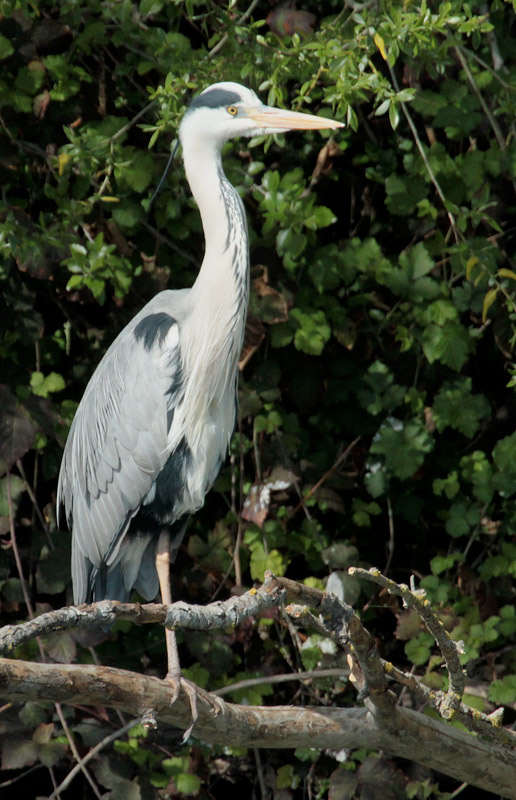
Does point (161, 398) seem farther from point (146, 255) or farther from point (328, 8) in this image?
point (328, 8)

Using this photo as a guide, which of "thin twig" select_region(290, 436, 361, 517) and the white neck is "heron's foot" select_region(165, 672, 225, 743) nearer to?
the white neck

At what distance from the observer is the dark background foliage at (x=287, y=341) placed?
269 centimetres

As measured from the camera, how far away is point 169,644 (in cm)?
232

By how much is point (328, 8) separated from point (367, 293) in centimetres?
90

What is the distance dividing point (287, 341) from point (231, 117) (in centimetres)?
76

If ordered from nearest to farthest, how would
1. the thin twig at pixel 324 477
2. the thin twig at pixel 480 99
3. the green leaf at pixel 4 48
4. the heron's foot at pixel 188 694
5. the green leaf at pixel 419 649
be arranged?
the heron's foot at pixel 188 694
the green leaf at pixel 4 48
the thin twig at pixel 480 99
the green leaf at pixel 419 649
the thin twig at pixel 324 477

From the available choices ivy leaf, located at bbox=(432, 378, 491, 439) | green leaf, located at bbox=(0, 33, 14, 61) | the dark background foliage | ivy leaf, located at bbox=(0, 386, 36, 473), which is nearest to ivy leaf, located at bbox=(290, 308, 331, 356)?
the dark background foliage

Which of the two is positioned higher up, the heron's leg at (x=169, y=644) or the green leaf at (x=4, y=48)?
the green leaf at (x=4, y=48)

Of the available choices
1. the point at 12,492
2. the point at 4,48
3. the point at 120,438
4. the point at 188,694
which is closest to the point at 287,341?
the point at 120,438

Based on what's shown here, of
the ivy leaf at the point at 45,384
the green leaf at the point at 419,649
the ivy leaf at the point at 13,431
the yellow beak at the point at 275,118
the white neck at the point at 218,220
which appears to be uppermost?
the yellow beak at the point at 275,118

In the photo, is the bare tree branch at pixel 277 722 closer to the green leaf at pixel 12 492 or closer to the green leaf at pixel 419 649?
the green leaf at pixel 419 649

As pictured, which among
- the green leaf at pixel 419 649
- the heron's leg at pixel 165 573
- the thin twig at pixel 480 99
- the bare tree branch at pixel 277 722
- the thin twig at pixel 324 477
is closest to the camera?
the bare tree branch at pixel 277 722

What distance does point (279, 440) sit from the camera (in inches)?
118

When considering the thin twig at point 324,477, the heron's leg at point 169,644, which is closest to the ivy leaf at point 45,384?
the heron's leg at point 169,644
